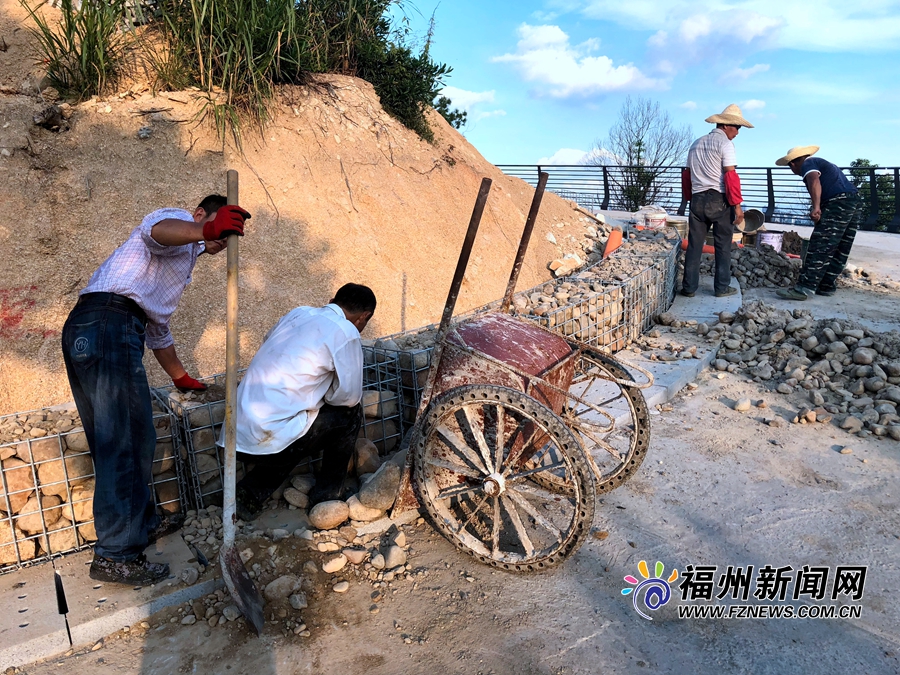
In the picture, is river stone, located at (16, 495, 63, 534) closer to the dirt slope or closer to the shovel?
the shovel

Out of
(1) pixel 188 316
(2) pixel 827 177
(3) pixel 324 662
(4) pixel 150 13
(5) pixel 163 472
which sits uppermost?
(4) pixel 150 13

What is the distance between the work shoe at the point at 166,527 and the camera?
291 cm

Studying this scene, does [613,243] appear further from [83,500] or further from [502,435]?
[83,500]

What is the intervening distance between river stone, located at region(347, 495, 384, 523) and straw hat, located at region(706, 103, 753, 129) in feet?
18.6

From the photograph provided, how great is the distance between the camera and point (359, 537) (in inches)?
117

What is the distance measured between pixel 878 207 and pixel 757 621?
1411 cm

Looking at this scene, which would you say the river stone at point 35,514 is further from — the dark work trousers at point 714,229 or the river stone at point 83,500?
the dark work trousers at point 714,229

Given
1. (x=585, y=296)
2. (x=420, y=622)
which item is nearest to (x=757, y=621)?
(x=420, y=622)

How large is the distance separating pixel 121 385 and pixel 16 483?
2.65 ft

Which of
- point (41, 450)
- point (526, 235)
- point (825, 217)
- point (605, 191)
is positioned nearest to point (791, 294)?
point (825, 217)

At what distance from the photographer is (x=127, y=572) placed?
261 cm

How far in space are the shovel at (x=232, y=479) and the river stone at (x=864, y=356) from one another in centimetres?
463

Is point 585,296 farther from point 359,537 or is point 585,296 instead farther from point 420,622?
point 420,622

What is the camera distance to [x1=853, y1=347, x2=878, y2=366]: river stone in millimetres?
4762
